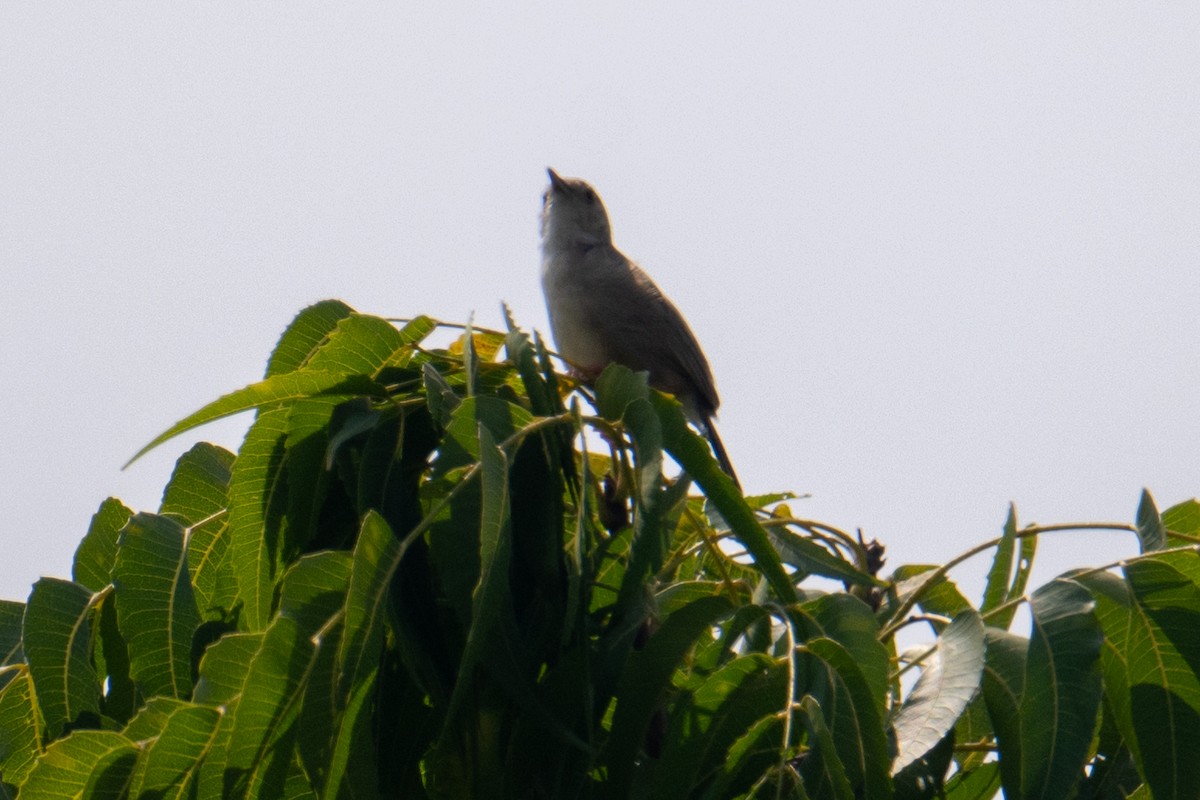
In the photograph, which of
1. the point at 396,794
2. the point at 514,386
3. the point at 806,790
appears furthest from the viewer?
the point at 514,386

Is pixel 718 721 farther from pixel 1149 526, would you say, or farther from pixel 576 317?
pixel 576 317

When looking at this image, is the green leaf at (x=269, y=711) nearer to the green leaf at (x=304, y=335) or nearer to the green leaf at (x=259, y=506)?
the green leaf at (x=259, y=506)

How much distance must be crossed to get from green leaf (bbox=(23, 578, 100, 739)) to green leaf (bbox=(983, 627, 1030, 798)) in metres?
1.63

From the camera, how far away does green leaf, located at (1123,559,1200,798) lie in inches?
91.7

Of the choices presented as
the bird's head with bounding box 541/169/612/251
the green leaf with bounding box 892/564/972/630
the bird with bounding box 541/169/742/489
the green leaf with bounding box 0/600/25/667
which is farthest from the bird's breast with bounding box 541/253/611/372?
the green leaf with bounding box 0/600/25/667

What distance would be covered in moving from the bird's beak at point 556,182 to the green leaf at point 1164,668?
512 centimetres

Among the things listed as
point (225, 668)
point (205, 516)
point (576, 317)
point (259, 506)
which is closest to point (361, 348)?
point (259, 506)

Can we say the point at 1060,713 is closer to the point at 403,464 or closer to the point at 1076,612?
the point at 1076,612

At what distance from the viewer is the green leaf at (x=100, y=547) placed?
112 inches

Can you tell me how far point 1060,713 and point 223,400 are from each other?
4.94ft

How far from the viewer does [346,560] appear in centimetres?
216

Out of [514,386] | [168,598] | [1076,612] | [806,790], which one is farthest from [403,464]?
[1076,612]

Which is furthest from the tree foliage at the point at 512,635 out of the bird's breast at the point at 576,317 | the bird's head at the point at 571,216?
the bird's head at the point at 571,216

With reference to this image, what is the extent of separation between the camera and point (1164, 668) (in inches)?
94.1
